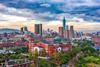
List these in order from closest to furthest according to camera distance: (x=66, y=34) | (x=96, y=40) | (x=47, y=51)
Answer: (x=47, y=51)
(x=96, y=40)
(x=66, y=34)

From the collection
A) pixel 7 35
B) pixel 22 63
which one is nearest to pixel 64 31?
pixel 7 35

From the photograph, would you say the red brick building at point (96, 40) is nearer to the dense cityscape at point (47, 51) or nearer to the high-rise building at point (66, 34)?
the dense cityscape at point (47, 51)

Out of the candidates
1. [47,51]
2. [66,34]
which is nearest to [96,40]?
[66,34]

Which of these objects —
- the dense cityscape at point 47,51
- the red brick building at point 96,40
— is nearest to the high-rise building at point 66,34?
the dense cityscape at point 47,51

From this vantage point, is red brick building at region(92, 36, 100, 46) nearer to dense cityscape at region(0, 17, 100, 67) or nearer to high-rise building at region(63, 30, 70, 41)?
dense cityscape at region(0, 17, 100, 67)

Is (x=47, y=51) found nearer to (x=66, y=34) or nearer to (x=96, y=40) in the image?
(x=96, y=40)

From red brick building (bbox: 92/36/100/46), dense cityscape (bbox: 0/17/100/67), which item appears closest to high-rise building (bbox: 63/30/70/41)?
dense cityscape (bbox: 0/17/100/67)

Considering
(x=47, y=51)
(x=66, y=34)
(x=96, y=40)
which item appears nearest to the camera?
(x=47, y=51)

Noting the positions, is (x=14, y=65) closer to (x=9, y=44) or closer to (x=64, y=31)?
(x=9, y=44)
